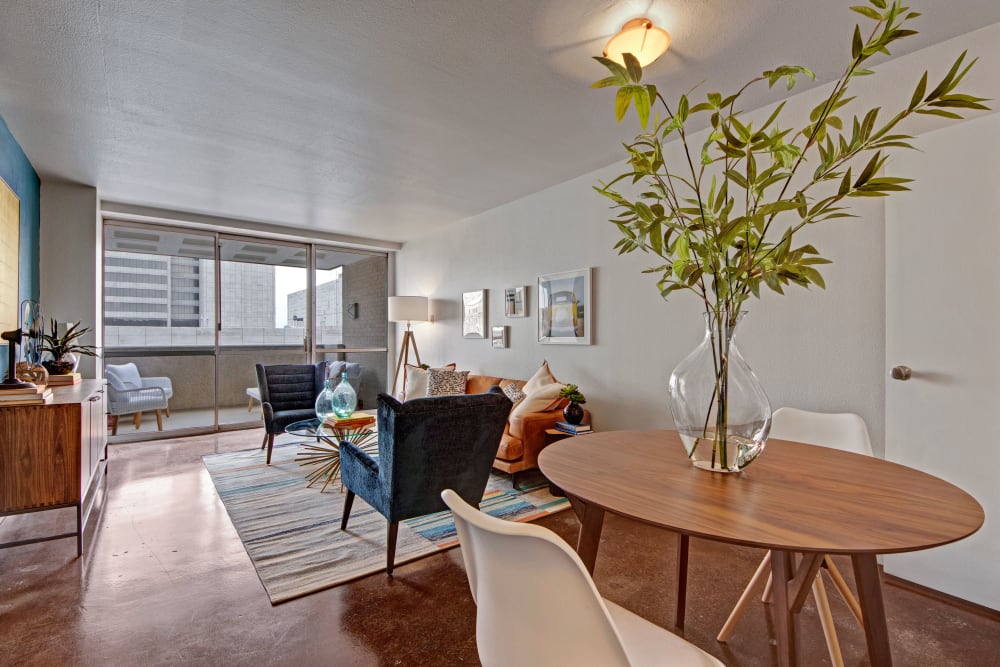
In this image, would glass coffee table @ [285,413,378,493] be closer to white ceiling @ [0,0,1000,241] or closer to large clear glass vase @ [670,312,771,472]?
white ceiling @ [0,0,1000,241]

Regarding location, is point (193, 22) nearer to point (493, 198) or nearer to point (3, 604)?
point (3, 604)

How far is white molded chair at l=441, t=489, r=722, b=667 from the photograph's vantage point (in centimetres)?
82

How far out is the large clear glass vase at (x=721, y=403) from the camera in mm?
1270

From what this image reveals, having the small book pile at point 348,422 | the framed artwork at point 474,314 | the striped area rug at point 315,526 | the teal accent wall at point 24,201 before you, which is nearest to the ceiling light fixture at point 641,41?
the striped area rug at point 315,526

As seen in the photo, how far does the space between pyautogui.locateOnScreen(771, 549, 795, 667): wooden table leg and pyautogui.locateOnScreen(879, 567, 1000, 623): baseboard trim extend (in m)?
1.58

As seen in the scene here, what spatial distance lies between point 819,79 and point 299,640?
11.7 feet

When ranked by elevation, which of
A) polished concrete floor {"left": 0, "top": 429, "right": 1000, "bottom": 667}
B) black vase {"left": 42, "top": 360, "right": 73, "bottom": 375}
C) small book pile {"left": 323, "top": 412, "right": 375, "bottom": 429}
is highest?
black vase {"left": 42, "top": 360, "right": 73, "bottom": 375}

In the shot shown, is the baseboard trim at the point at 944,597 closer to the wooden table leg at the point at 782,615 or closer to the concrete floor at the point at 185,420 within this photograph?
the wooden table leg at the point at 782,615

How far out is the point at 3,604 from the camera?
6.66 feet

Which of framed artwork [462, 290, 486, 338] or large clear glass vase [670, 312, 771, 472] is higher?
framed artwork [462, 290, 486, 338]

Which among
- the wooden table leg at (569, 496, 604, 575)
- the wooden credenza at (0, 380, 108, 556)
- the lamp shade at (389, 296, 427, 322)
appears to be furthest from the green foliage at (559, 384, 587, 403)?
the wooden credenza at (0, 380, 108, 556)

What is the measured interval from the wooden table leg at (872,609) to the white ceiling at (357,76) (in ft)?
6.65

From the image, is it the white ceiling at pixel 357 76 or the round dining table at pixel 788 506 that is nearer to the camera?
the round dining table at pixel 788 506

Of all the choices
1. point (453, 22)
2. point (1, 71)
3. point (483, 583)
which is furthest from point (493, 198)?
point (483, 583)
